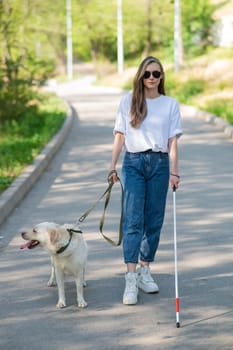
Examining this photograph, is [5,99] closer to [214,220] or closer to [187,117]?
[187,117]

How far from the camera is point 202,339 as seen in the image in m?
5.26

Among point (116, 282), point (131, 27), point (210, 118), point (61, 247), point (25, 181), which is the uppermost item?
point (61, 247)

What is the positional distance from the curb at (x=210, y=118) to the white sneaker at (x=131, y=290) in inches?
494

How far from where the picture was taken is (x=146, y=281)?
646 cm

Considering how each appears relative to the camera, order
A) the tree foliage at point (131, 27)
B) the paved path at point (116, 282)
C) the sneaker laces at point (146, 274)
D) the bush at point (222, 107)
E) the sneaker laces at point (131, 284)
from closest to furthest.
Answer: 1. the paved path at point (116, 282)
2. the sneaker laces at point (131, 284)
3. the sneaker laces at point (146, 274)
4. the bush at point (222, 107)
5. the tree foliage at point (131, 27)

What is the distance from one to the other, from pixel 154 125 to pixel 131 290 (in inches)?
47.4

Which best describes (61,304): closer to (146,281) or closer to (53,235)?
(53,235)

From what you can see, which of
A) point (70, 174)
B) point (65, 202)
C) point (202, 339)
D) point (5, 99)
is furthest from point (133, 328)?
point (5, 99)

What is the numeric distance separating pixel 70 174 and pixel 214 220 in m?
4.56

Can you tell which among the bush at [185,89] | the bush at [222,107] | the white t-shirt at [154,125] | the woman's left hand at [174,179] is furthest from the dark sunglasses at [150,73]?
the bush at [185,89]

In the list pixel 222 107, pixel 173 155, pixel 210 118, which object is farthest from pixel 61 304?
pixel 222 107

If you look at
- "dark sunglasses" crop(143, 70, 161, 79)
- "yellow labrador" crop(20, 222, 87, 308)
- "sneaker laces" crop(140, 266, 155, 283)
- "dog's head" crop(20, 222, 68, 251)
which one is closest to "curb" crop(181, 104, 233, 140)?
"sneaker laces" crop(140, 266, 155, 283)

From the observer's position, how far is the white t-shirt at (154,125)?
6.13 meters

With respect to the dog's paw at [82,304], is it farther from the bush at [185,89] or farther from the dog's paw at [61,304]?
the bush at [185,89]
